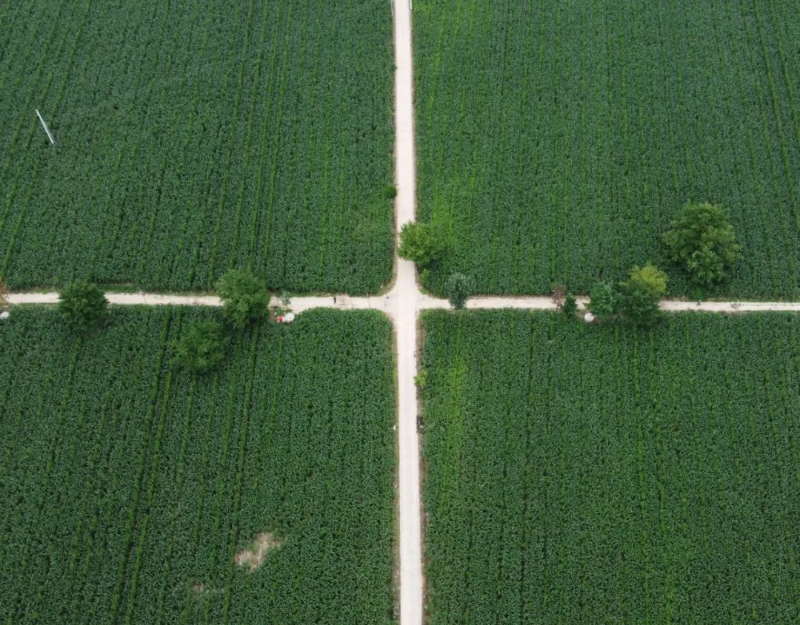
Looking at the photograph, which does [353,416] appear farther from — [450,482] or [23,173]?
[23,173]

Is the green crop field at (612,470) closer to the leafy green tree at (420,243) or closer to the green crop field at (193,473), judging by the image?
the leafy green tree at (420,243)

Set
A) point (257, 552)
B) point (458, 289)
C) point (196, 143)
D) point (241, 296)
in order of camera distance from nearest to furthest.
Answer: point (257, 552) → point (241, 296) → point (458, 289) → point (196, 143)

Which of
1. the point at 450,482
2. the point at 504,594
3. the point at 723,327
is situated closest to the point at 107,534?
the point at 450,482

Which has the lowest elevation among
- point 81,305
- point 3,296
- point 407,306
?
point 81,305

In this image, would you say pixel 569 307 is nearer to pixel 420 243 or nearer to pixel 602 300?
pixel 602 300

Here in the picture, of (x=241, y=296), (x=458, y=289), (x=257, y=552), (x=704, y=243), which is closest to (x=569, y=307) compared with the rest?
(x=458, y=289)

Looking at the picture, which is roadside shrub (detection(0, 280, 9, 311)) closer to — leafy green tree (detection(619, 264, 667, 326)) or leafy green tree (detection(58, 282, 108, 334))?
leafy green tree (detection(58, 282, 108, 334))
